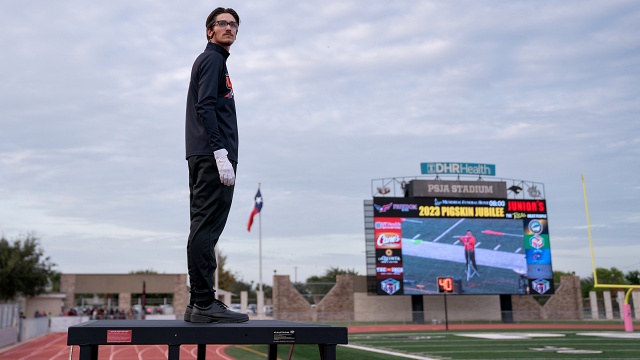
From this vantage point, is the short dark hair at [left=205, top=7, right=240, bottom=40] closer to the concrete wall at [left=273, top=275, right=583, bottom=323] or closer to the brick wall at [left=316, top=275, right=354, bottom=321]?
the concrete wall at [left=273, top=275, right=583, bottom=323]

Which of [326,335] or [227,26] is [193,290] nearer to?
[326,335]

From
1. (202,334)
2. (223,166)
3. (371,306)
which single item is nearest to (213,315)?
(202,334)

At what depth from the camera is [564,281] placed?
52719mm

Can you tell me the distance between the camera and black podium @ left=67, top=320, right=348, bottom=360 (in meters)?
3.62

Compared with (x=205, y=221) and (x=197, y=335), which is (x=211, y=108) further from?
(x=197, y=335)

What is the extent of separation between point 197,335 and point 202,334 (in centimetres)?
4

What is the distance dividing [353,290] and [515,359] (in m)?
32.8

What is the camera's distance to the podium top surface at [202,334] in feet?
11.9

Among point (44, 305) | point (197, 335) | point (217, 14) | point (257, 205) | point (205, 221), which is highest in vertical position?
point (257, 205)

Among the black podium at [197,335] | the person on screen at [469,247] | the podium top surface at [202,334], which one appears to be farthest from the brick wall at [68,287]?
the podium top surface at [202,334]

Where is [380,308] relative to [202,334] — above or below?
below

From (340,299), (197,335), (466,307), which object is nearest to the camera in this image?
(197,335)

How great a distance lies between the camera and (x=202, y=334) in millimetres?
3807

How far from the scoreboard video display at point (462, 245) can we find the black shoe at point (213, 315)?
36907 millimetres
